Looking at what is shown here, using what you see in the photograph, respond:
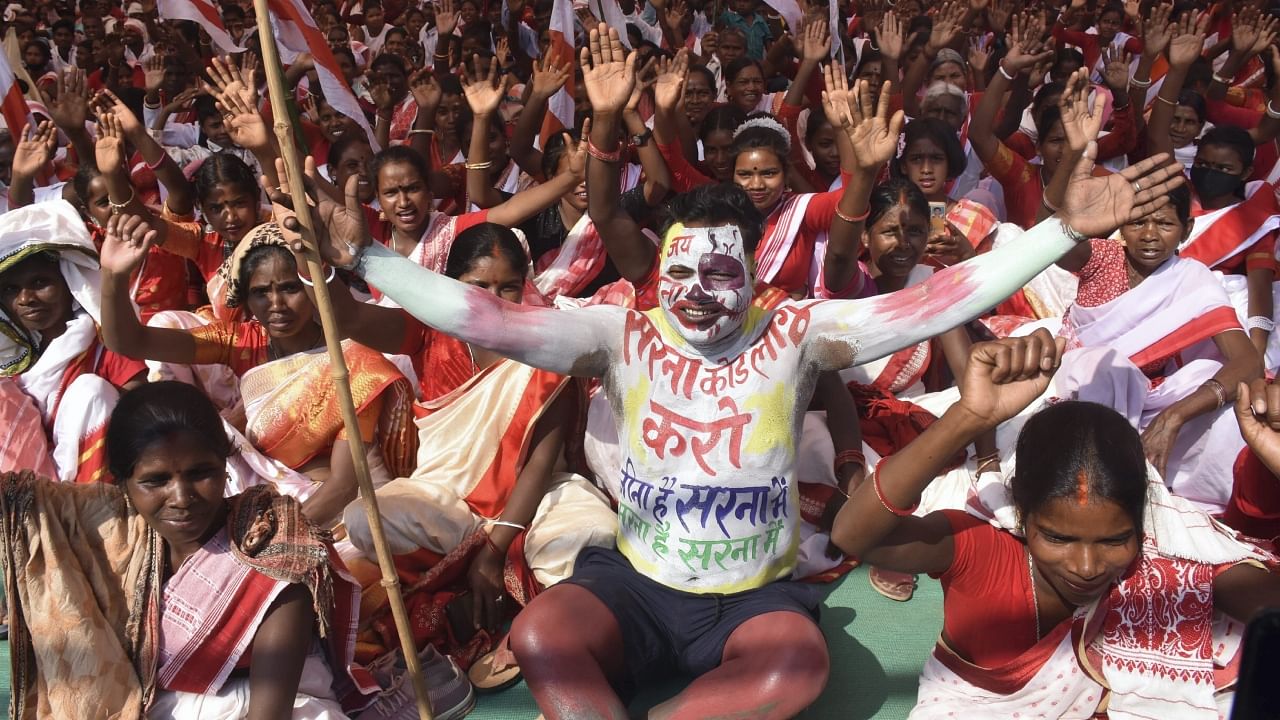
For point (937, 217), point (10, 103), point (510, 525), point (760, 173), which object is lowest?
point (510, 525)

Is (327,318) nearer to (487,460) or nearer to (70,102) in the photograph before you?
(487,460)

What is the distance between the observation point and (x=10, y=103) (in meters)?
5.00

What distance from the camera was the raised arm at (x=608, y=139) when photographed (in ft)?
11.1

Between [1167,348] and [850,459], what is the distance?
1331 millimetres

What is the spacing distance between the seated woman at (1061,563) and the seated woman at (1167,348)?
1193mm

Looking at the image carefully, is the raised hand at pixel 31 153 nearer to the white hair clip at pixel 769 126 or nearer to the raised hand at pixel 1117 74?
the white hair clip at pixel 769 126

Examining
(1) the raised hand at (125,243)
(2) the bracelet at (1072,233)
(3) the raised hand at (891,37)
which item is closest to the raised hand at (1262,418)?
(2) the bracelet at (1072,233)

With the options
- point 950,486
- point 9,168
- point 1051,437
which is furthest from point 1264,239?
point 9,168

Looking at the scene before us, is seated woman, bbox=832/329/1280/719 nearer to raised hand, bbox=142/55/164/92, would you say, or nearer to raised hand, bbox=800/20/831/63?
raised hand, bbox=800/20/831/63

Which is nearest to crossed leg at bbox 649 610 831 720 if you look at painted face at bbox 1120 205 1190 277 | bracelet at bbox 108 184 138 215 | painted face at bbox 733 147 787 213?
painted face at bbox 733 147 787 213

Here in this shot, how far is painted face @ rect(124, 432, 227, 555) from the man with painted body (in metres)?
0.57

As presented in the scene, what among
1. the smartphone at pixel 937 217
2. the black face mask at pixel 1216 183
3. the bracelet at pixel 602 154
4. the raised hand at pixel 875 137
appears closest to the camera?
the raised hand at pixel 875 137

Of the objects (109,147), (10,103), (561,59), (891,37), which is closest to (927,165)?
(891,37)

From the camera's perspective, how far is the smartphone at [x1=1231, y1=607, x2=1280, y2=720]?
2.71 feet
